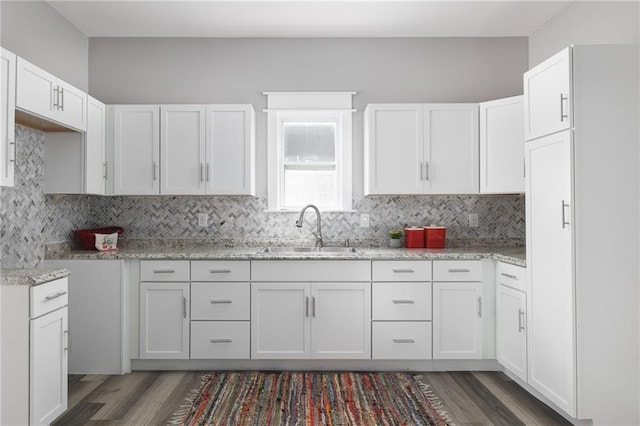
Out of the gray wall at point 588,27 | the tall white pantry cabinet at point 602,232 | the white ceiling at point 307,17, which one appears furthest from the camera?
the white ceiling at point 307,17

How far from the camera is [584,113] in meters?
2.28

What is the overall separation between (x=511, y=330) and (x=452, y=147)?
1.48m

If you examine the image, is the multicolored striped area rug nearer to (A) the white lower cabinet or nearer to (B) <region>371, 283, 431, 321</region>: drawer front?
(B) <region>371, 283, 431, 321</region>: drawer front

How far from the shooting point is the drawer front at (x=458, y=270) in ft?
10.4

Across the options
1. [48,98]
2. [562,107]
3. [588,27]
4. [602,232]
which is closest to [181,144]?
[48,98]

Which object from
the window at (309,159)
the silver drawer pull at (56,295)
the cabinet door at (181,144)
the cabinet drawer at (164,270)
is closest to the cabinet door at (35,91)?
the cabinet door at (181,144)

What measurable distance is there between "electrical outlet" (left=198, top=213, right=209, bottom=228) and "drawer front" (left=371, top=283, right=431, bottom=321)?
163 centimetres

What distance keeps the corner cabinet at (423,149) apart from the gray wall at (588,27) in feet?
2.76

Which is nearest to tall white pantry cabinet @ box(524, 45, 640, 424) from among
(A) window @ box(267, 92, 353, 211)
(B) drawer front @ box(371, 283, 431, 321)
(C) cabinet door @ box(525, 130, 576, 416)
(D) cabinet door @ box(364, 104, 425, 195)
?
(C) cabinet door @ box(525, 130, 576, 416)

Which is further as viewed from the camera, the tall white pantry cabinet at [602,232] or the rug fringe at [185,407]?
the rug fringe at [185,407]

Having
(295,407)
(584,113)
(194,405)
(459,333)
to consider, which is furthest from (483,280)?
(194,405)

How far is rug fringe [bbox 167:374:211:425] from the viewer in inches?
95.4

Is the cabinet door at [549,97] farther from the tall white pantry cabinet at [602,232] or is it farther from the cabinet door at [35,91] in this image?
the cabinet door at [35,91]

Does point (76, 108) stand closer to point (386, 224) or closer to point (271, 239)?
point (271, 239)
